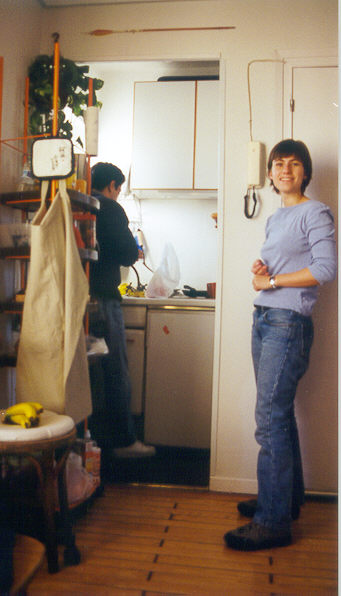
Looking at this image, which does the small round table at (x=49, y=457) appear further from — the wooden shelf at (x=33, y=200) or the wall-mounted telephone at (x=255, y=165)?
the wall-mounted telephone at (x=255, y=165)

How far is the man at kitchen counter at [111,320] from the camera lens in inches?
104

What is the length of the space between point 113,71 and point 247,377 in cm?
246

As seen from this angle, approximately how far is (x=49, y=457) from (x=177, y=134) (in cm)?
232

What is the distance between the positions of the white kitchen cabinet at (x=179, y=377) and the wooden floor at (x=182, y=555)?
575 mm

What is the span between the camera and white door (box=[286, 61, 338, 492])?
241 centimetres

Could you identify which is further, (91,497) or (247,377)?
(247,377)

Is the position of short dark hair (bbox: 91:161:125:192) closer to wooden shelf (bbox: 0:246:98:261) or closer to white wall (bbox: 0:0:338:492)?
white wall (bbox: 0:0:338:492)

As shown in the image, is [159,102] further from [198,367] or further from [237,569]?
[237,569]

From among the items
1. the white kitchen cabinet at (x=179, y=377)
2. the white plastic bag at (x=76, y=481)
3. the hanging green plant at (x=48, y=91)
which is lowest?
the white plastic bag at (x=76, y=481)

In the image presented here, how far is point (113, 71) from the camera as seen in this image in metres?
3.78

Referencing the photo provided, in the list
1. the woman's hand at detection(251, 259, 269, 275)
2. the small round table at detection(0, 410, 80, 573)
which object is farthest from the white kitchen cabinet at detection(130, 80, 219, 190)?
the small round table at detection(0, 410, 80, 573)

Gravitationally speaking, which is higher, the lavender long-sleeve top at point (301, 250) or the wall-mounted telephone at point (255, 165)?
the wall-mounted telephone at point (255, 165)

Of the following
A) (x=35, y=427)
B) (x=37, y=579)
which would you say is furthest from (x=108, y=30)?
(x=37, y=579)

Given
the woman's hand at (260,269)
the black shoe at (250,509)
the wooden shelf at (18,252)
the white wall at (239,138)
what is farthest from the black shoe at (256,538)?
the wooden shelf at (18,252)
